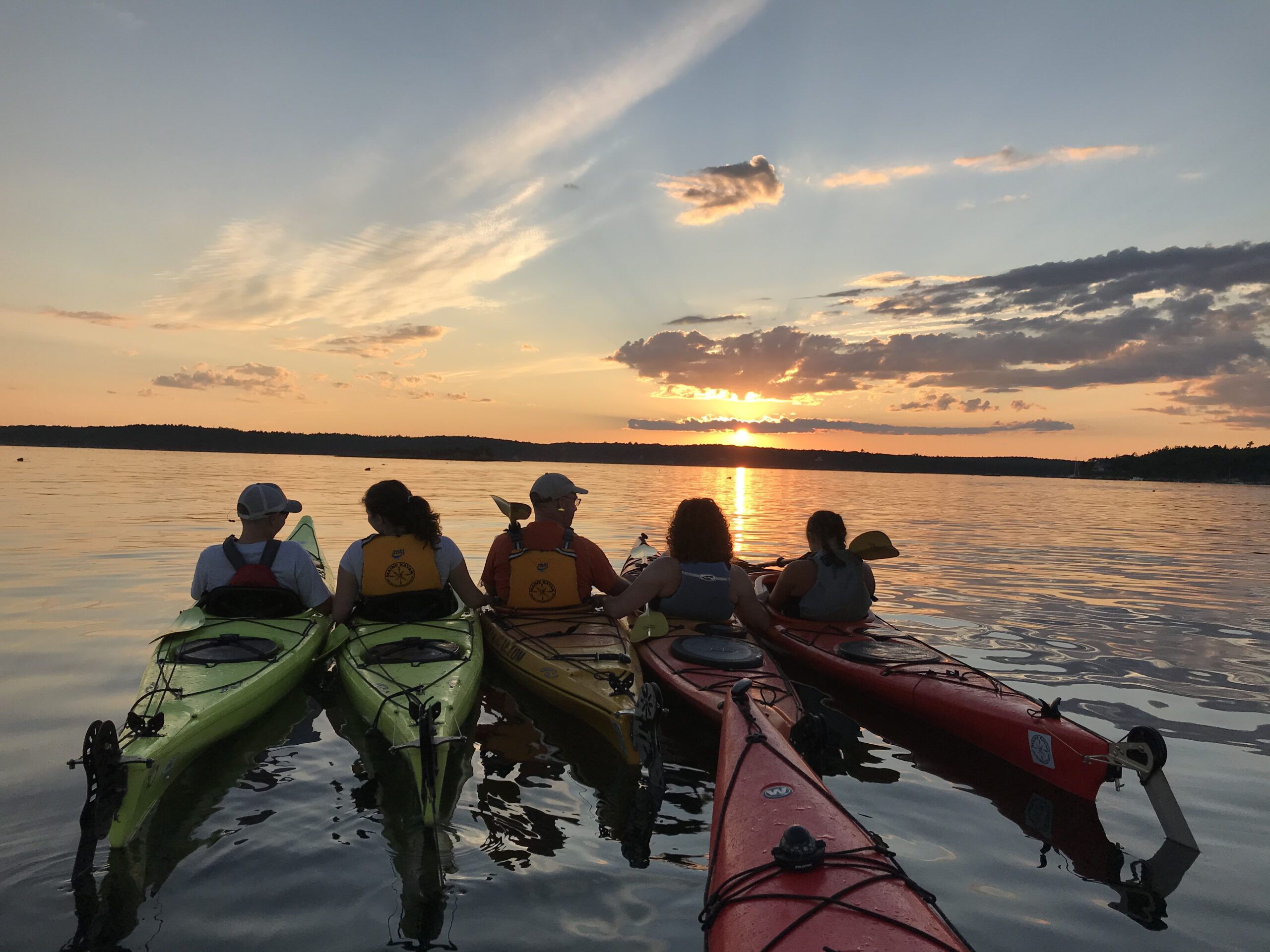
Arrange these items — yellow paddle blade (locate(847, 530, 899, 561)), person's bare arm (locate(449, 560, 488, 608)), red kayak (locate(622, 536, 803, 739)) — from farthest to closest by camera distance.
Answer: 1. yellow paddle blade (locate(847, 530, 899, 561))
2. person's bare arm (locate(449, 560, 488, 608))
3. red kayak (locate(622, 536, 803, 739))

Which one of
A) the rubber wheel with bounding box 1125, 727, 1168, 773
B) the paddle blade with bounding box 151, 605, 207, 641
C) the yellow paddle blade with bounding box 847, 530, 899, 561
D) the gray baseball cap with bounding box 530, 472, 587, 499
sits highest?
the gray baseball cap with bounding box 530, 472, 587, 499

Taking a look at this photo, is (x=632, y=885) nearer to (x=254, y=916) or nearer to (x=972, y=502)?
(x=254, y=916)

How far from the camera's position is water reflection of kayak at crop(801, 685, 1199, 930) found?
4.34 m

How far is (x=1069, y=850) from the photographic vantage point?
4.74 meters

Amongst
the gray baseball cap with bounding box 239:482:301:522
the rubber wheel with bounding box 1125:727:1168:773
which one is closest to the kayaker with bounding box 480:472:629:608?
the gray baseball cap with bounding box 239:482:301:522

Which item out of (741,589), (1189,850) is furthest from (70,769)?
(1189,850)

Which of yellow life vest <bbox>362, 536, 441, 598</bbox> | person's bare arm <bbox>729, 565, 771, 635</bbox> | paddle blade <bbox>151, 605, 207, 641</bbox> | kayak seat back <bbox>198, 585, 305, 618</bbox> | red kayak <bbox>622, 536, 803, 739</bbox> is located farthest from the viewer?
person's bare arm <bbox>729, 565, 771, 635</bbox>

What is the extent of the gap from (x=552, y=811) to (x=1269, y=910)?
420 cm

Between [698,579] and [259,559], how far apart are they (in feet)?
13.8

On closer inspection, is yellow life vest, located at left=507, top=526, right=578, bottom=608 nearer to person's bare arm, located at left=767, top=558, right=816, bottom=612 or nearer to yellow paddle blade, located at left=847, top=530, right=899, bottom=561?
person's bare arm, located at left=767, top=558, right=816, bottom=612

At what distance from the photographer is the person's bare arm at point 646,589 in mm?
7297

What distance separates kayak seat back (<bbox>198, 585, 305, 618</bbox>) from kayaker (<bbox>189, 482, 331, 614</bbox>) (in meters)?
0.03

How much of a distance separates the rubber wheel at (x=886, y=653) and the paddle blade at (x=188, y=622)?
20.3ft

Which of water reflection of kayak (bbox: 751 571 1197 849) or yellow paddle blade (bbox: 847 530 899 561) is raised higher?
yellow paddle blade (bbox: 847 530 899 561)
